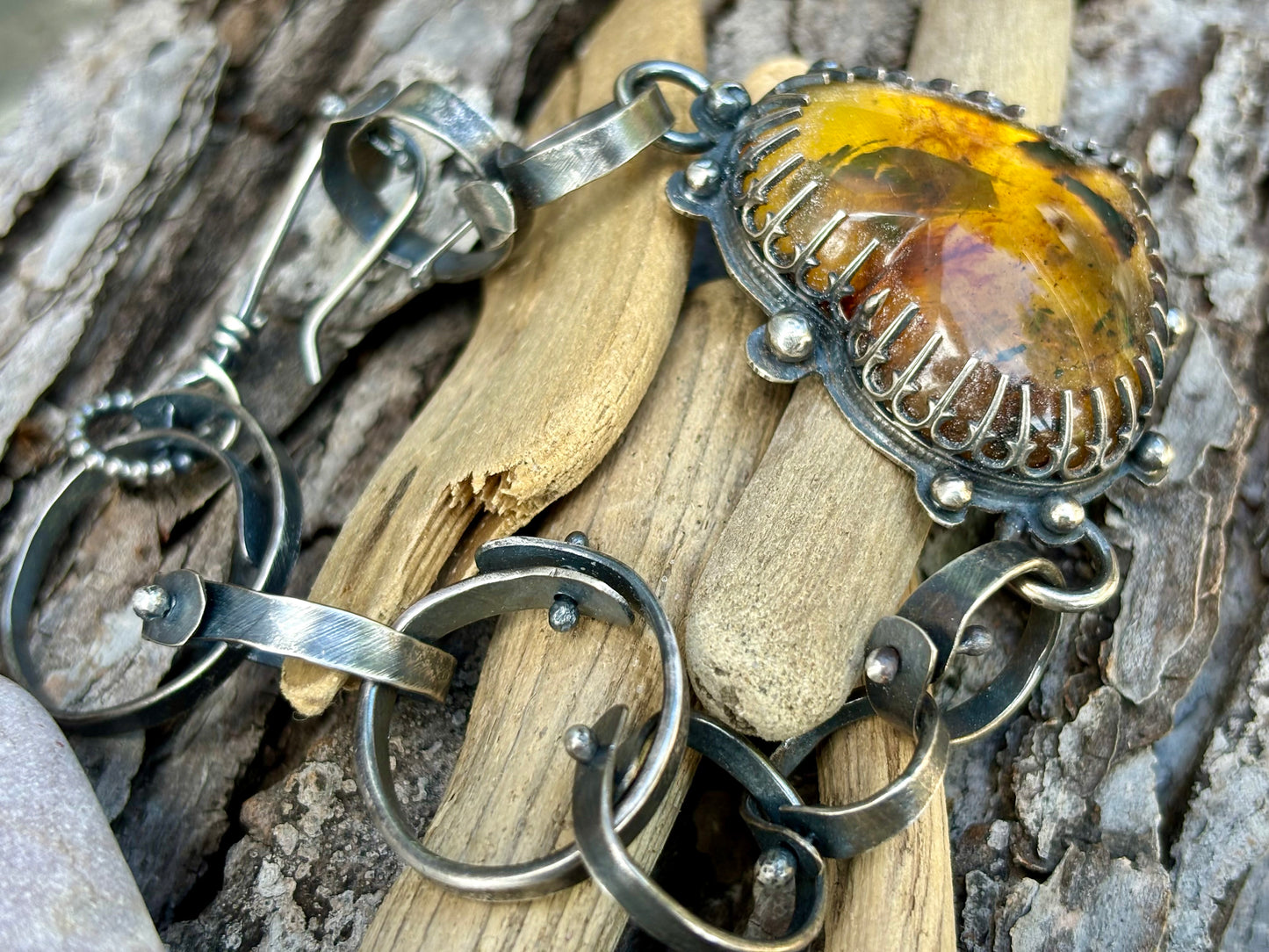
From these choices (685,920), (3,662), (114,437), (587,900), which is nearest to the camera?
(685,920)

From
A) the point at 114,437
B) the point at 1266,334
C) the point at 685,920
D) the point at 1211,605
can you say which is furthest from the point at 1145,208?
the point at 114,437

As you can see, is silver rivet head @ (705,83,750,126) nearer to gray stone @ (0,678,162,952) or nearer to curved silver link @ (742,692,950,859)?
curved silver link @ (742,692,950,859)

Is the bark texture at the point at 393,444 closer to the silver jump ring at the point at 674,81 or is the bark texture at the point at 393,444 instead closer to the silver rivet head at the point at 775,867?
the silver rivet head at the point at 775,867

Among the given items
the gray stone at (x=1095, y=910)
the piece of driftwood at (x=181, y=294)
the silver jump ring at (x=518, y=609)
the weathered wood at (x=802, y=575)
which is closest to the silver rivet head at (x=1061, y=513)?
the weathered wood at (x=802, y=575)

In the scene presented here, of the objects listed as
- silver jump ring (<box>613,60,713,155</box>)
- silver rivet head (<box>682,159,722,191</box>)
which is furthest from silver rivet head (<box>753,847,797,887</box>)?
silver jump ring (<box>613,60,713,155</box>)

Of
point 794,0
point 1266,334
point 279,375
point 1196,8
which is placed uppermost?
point 279,375

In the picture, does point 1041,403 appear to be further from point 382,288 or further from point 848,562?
point 382,288
